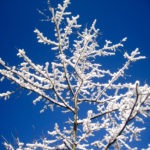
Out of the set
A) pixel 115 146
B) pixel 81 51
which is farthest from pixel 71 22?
pixel 115 146

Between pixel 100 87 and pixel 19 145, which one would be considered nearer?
pixel 19 145

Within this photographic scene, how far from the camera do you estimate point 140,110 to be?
4.39 m

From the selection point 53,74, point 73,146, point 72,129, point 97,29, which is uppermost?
point 97,29

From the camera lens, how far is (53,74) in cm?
625

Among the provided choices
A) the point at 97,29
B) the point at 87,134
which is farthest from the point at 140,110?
the point at 97,29

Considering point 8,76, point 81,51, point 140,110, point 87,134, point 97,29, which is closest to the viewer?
point 140,110

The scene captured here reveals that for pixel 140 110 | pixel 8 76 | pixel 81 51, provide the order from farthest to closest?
1. pixel 81 51
2. pixel 8 76
3. pixel 140 110

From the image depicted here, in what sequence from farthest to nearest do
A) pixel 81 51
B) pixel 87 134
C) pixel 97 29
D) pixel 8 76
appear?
pixel 97 29, pixel 81 51, pixel 8 76, pixel 87 134

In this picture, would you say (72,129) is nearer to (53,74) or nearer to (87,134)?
(87,134)

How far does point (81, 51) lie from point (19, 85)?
1.62 meters

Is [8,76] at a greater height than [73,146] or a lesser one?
greater

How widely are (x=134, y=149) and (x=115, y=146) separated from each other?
39cm

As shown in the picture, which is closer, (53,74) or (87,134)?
(87,134)

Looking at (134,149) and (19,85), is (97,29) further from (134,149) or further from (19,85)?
(134,149)
